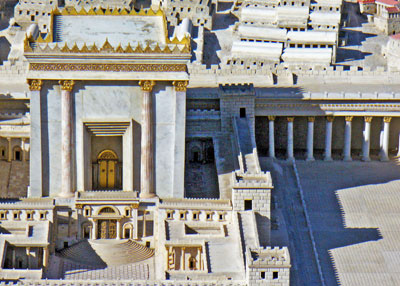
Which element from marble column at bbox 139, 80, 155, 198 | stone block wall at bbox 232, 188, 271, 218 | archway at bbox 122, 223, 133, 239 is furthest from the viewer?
archway at bbox 122, 223, 133, 239

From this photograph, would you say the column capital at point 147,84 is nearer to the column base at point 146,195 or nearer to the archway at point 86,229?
the column base at point 146,195

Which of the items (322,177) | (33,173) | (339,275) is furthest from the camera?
(322,177)

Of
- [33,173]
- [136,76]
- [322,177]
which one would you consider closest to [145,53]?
[136,76]

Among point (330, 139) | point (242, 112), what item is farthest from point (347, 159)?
point (242, 112)

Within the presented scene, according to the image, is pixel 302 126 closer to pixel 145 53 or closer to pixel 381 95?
pixel 381 95

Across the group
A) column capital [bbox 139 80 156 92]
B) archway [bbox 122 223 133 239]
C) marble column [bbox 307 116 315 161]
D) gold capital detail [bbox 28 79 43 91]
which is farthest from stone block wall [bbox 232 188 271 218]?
marble column [bbox 307 116 315 161]

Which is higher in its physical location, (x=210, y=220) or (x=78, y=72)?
(x=78, y=72)

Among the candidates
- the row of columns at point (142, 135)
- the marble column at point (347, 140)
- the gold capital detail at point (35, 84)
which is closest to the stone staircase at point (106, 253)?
the row of columns at point (142, 135)

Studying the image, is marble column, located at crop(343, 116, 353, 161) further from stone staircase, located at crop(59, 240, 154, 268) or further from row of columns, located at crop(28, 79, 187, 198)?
stone staircase, located at crop(59, 240, 154, 268)

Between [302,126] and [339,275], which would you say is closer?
[339,275]
